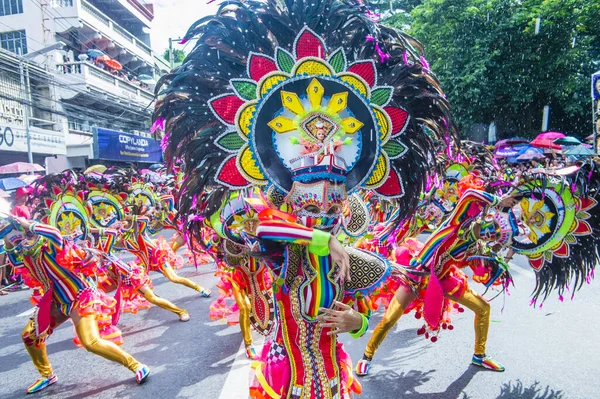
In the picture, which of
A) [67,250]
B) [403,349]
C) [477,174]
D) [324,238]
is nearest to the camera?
[324,238]

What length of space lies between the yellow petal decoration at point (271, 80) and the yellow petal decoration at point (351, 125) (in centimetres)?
37

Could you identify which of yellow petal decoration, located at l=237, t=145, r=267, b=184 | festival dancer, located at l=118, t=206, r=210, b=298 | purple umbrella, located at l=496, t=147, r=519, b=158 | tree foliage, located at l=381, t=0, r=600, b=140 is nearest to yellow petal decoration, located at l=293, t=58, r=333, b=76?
yellow petal decoration, located at l=237, t=145, r=267, b=184

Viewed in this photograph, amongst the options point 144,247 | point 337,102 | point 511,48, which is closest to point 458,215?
point 337,102

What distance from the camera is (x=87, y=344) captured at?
12.0ft

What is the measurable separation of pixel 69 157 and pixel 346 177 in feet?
68.3

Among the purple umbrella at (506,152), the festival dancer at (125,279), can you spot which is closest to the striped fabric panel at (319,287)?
the festival dancer at (125,279)

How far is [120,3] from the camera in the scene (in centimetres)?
2833

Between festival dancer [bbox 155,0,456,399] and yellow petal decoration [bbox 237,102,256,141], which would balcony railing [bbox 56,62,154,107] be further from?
yellow petal decoration [bbox 237,102,256,141]

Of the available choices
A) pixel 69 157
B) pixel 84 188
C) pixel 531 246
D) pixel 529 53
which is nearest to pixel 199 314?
pixel 84 188

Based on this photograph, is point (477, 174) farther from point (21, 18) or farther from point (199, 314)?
point (21, 18)

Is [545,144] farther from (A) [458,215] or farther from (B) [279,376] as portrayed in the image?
(B) [279,376]

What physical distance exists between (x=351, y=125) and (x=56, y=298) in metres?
3.12

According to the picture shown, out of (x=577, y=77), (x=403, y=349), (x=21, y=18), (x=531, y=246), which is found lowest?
(x=403, y=349)

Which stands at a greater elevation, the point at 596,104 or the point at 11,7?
the point at 11,7
